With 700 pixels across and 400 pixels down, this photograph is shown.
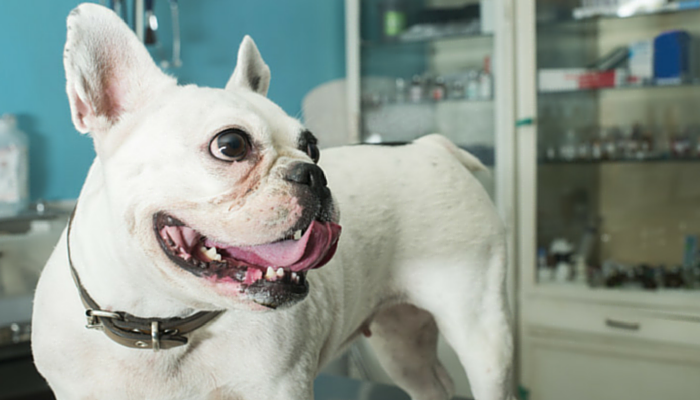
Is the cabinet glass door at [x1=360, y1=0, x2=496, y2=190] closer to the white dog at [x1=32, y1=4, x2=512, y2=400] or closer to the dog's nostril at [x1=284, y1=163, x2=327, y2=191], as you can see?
the white dog at [x1=32, y1=4, x2=512, y2=400]

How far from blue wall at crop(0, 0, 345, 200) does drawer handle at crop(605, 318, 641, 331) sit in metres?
1.48

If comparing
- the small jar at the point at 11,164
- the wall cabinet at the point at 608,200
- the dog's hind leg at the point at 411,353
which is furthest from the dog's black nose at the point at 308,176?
the wall cabinet at the point at 608,200

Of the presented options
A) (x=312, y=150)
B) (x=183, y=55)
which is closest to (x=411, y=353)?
(x=312, y=150)

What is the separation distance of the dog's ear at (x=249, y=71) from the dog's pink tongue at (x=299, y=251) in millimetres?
271

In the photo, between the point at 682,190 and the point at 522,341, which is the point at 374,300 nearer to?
the point at 522,341

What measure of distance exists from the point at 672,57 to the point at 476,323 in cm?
176

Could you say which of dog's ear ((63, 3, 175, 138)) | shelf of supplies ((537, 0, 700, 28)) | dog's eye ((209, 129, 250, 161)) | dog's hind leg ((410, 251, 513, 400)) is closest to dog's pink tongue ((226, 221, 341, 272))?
dog's eye ((209, 129, 250, 161))

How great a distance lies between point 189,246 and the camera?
2.27 feet

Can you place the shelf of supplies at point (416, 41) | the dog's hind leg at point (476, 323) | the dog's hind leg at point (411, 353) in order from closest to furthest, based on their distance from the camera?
1. the dog's hind leg at point (476, 323)
2. the dog's hind leg at point (411, 353)
3. the shelf of supplies at point (416, 41)

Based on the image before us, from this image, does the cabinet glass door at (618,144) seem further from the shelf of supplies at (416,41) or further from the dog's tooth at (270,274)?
the dog's tooth at (270,274)

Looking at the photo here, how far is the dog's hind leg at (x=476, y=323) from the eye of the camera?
1096mm

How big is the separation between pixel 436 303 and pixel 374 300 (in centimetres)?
11

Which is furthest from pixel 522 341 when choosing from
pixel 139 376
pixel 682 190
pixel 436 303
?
pixel 139 376

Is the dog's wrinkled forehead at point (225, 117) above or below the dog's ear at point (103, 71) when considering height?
below
